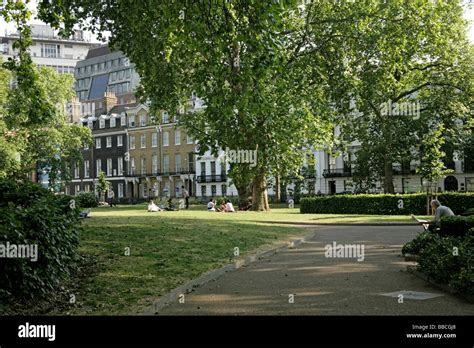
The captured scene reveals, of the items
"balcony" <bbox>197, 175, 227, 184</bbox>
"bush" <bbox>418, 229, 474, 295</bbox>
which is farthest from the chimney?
"bush" <bbox>418, 229, 474, 295</bbox>

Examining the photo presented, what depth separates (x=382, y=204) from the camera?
116 ft

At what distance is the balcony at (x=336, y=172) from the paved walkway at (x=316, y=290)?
189ft

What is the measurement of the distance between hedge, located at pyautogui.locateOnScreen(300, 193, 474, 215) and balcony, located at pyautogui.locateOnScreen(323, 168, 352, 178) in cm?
3277

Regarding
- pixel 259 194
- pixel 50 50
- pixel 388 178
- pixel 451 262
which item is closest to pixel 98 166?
pixel 388 178

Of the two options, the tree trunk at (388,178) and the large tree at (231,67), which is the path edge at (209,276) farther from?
the tree trunk at (388,178)

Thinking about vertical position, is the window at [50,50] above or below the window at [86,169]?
above

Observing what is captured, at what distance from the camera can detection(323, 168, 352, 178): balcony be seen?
7144 centimetres

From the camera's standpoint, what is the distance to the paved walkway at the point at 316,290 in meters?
7.82

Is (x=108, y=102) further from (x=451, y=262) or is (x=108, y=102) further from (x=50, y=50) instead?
(x=451, y=262)

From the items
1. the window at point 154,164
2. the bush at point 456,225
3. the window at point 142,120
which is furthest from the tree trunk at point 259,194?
the window at point 142,120

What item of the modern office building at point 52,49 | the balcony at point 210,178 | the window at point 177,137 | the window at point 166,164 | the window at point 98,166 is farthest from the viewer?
the modern office building at point 52,49

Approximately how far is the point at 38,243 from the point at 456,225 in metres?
8.27

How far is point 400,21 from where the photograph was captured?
3031 cm
